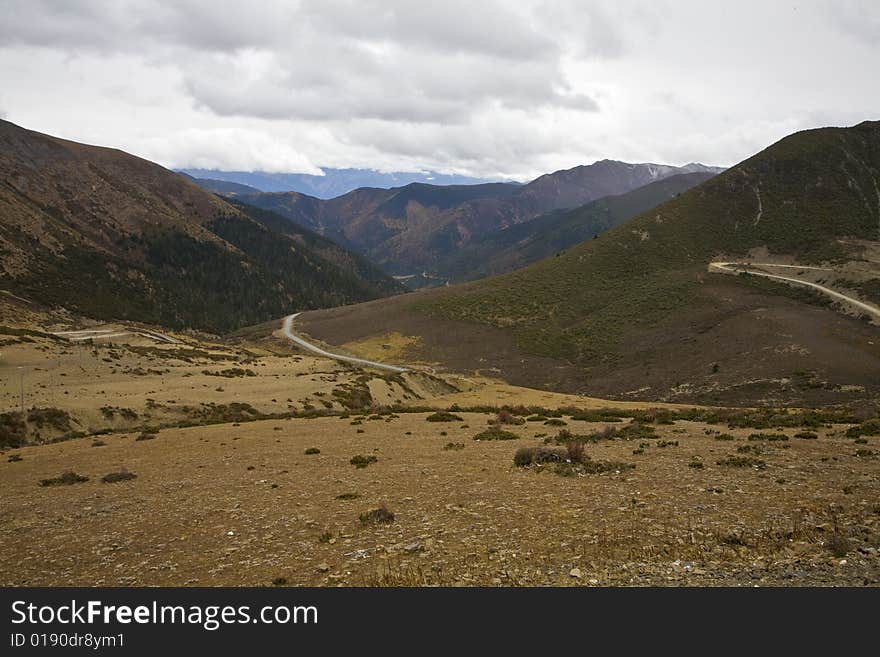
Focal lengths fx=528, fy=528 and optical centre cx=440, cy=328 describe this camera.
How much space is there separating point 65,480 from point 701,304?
91.2 metres

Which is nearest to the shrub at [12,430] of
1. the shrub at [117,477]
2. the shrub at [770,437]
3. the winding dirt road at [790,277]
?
the shrub at [117,477]

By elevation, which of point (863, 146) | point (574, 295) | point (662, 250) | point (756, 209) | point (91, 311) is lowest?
point (91, 311)

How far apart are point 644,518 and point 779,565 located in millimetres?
2984

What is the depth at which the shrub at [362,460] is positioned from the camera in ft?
60.4

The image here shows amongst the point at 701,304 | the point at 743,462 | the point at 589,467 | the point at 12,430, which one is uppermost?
the point at 701,304

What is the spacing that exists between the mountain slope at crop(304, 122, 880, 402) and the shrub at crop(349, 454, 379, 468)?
1938 inches

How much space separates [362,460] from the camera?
1878cm

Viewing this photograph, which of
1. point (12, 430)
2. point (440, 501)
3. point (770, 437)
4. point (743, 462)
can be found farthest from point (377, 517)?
point (12, 430)

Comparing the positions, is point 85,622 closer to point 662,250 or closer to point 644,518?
point 644,518

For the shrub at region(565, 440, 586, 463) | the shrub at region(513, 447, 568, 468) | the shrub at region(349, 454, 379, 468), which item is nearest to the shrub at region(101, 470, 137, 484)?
the shrub at region(349, 454, 379, 468)

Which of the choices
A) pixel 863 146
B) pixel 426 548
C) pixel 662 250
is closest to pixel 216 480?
pixel 426 548

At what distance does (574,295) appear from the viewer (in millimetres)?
107312

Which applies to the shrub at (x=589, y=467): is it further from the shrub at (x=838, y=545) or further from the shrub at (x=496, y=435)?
the shrub at (x=838, y=545)

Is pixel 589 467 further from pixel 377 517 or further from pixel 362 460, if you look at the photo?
pixel 362 460
